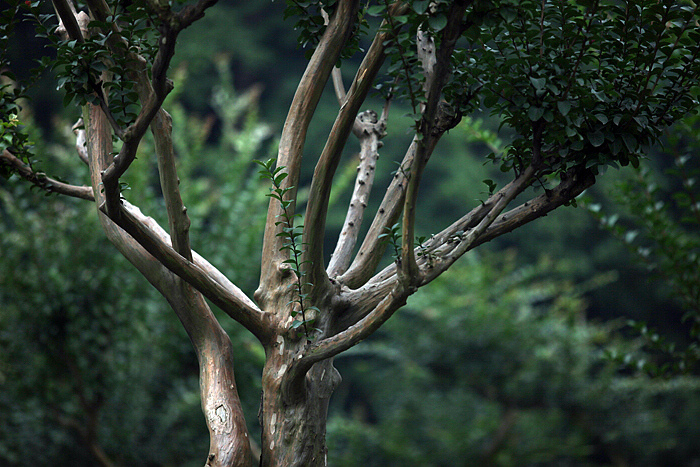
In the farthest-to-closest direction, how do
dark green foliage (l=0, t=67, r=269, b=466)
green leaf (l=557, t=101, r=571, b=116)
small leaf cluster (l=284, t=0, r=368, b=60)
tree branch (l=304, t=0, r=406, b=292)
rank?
dark green foliage (l=0, t=67, r=269, b=466), small leaf cluster (l=284, t=0, r=368, b=60), tree branch (l=304, t=0, r=406, b=292), green leaf (l=557, t=101, r=571, b=116)

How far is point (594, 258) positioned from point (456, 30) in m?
9.93

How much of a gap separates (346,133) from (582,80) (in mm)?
582

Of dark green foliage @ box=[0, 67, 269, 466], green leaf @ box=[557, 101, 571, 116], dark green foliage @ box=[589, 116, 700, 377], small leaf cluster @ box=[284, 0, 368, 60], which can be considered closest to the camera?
green leaf @ box=[557, 101, 571, 116]

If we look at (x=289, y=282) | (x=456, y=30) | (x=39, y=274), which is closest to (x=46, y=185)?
(x=289, y=282)

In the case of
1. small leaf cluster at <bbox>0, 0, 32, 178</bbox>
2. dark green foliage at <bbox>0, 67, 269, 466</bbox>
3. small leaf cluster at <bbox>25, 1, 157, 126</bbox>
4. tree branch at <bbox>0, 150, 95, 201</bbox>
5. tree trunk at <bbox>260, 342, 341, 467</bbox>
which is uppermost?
dark green foliage at <bbox>0, 67, 269, 466</bbox>

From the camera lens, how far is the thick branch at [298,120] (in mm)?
1569

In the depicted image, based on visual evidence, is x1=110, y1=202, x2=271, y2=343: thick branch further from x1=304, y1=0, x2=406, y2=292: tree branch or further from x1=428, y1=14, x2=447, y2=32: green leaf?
x1=428, y1=14, x2=447, y2=32: green leaf

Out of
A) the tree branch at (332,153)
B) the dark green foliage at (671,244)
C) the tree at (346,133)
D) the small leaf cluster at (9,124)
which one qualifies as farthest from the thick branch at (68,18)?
the dark green foliage at (671,244)

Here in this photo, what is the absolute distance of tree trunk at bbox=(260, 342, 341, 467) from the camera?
1508mm

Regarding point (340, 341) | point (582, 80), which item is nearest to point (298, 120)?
point (340, 341)

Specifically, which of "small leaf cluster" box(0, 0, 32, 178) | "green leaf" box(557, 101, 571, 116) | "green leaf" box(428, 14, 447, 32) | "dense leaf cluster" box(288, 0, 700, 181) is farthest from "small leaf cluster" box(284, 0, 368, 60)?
"small leaf cluster" box(0, 0, 32, 178)

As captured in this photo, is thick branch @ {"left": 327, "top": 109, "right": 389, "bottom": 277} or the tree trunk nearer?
the tree trunk

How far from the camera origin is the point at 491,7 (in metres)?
1.17

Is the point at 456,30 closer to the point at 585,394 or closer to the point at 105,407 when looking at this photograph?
the point at 105,407
